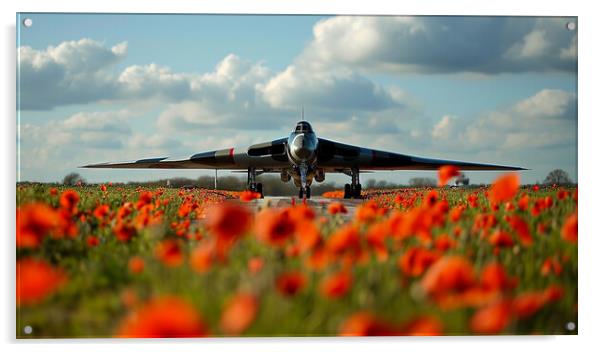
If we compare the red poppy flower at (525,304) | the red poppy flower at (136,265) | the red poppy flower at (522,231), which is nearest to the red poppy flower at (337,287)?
the red poppy flower at (525,304)

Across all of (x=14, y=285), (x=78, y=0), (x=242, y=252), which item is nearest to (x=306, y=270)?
(x=242, y=252)

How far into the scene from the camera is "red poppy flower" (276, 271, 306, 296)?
3312mm

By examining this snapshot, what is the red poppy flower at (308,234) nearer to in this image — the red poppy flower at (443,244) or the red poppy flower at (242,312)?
the red poppy flower at (242,312)

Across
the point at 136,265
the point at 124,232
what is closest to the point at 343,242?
the point at 136,265

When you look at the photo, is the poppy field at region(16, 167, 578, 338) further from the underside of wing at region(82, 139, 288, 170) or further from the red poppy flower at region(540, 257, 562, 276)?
the underside of wing at region(82, 139, 288, 170)

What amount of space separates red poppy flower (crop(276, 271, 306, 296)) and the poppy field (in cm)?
1

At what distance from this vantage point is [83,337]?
14.2 ft

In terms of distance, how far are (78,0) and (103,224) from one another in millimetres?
3139

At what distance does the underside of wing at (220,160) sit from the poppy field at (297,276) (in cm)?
262

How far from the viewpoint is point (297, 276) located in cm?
346

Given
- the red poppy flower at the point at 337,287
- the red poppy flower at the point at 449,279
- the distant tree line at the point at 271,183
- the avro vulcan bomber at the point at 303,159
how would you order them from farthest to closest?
the avro vulcan bomber at the point at 303,159, the distant tree line at the point at 271,183, the red poppy flower at the point at 337,287, the red poppy flower at the point at 449,279

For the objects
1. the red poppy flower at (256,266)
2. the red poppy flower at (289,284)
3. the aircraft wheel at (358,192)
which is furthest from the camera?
the aircraft wheel at (358,192)

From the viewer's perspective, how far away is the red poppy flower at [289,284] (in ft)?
10.9

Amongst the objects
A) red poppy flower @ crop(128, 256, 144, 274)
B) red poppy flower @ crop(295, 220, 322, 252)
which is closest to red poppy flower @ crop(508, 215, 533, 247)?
red poppy flower @ crop(295, 220, 322, 252)
